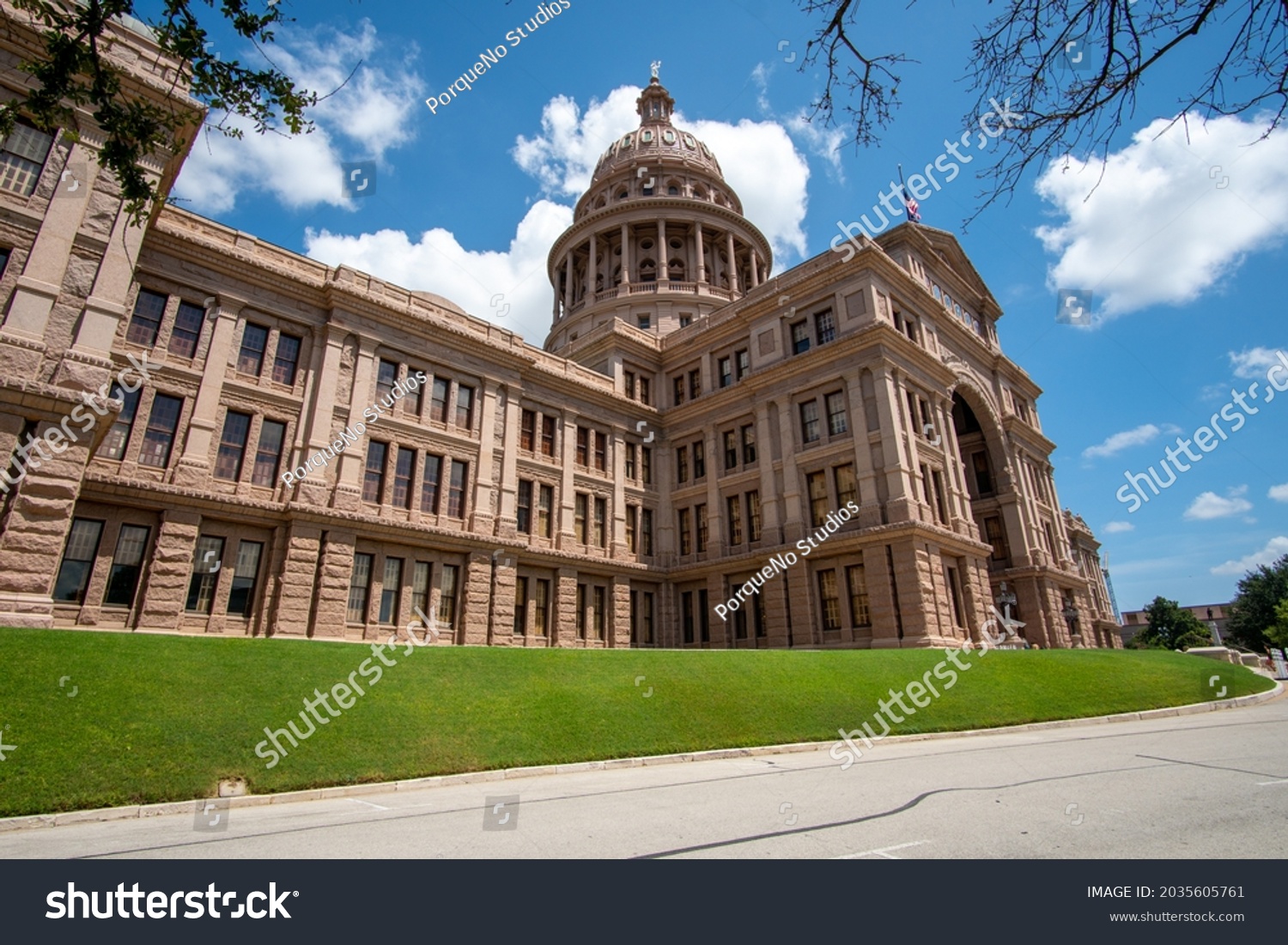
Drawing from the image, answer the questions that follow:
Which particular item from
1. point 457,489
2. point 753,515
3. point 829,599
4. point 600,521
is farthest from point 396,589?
point 829,599

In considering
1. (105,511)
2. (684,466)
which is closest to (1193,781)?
(105,511)

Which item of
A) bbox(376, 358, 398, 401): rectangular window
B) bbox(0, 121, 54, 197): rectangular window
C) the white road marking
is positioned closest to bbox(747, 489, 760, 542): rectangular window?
bbox(376, 358, 398, 401): rectangular window

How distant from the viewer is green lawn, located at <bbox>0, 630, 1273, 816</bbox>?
31.5 feet

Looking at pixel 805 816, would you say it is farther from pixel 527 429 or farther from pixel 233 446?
pixel 527 429

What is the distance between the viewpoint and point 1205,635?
76.3 m

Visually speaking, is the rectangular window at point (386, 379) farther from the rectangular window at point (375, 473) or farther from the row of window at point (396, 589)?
the row of window at point (396, 589)

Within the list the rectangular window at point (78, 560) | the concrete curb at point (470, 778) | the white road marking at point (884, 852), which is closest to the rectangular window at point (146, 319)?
the rectangular window at point (78, 560)

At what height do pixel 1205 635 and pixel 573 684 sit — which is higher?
pixel 1205 635

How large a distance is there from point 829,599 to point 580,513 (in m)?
13.4

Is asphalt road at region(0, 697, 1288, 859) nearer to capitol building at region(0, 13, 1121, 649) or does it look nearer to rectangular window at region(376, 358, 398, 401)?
capitol building at region(0, 13, 1121, 649)

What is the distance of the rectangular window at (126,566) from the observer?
20.4m

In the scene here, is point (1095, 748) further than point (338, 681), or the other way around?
point (338, 681)

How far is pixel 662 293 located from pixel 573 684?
42916mm
